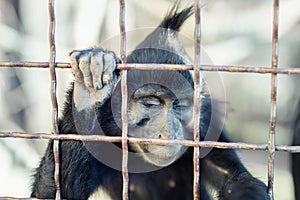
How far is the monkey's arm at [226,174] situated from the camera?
207 cm

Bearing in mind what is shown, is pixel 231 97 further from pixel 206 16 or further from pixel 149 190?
pixel 149 190

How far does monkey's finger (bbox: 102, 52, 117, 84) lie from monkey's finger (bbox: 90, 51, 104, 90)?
0.5 inches

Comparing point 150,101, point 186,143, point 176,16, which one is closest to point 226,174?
point 150,101

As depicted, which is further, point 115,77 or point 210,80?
point 210,80

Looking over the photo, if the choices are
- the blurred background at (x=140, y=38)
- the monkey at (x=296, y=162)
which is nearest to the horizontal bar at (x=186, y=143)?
the monkey at (x=296, y=162)

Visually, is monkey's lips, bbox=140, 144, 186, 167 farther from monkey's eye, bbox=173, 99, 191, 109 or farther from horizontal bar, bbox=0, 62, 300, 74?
horizontal bar, bbox=0, 62, 300, 74

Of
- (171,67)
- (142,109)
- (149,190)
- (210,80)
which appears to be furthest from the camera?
(210,80)

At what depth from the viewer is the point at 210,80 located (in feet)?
9.05

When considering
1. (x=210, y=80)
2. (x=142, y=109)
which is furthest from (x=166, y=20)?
(x=210, y=80)

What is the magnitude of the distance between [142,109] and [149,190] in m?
0.50

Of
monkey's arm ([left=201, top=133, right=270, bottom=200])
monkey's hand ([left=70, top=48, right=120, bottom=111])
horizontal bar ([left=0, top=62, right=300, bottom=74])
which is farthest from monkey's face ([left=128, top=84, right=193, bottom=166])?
horizontal bar ([left=0, top=62, right=300, bottom=74])

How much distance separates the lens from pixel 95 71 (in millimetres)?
1547

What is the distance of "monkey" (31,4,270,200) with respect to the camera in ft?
6.40

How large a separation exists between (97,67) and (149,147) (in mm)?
576
